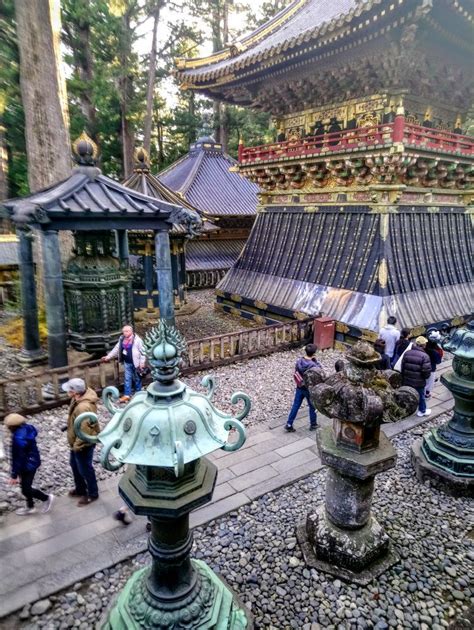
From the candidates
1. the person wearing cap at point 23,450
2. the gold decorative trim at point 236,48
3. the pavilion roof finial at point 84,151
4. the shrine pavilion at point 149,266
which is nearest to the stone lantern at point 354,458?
the person wearing cap at point 23,450

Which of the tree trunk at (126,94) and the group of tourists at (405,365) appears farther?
the tree trunk at (126,94)

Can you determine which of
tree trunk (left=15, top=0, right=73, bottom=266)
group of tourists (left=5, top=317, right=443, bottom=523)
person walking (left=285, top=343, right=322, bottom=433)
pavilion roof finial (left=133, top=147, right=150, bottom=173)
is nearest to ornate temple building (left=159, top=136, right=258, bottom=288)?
pavilion roof finial (left=133, top=147, right=150, bottom=173)

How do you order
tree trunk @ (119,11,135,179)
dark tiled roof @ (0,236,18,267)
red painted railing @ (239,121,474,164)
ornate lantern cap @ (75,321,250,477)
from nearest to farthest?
ornate lantern cap @ (75,321,250,477)
red painted railing @ (239,121,474,164)
dark tiled roof @ (0,236,18,267)
tree trunk @ (119,11,135,179)

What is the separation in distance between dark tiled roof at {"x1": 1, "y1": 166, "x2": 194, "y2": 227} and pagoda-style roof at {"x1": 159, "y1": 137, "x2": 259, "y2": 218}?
10.1 m

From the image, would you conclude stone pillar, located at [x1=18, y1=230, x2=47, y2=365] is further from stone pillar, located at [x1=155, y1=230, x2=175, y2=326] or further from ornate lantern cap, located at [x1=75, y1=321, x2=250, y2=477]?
ornate lantern cap, located at [x1=75, y1=321, x2=250, y2=477]

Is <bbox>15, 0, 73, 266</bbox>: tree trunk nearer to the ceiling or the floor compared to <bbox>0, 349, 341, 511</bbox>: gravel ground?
nearer to the ceiling

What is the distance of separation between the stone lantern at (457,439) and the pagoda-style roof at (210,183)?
14272mm

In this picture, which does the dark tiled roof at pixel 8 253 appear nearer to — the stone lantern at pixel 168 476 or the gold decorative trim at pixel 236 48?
the gold decorative trim at pixel 236 48

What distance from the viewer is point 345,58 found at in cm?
1030

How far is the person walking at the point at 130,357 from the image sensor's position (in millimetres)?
7059

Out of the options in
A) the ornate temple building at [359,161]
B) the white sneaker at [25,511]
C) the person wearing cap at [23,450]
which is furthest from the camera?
the ornate temple building at [359,161]

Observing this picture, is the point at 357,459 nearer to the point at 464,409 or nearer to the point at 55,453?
the point at 464,409

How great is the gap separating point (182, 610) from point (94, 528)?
6.36 ft

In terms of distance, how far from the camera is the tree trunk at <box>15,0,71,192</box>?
33.4ft
